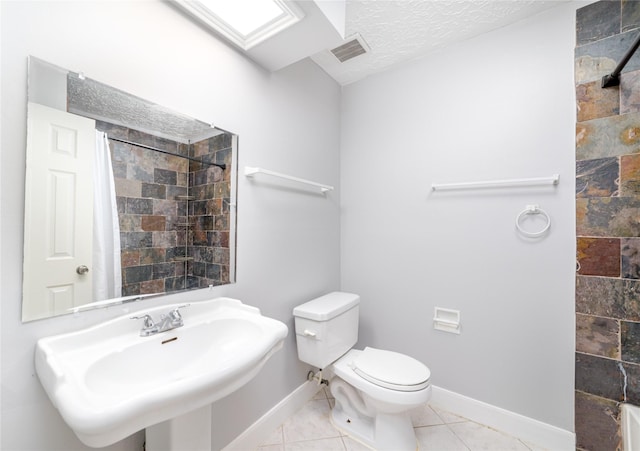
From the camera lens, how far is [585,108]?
4.38 feet

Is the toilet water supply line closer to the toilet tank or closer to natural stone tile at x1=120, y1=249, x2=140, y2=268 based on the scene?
the toilet tank

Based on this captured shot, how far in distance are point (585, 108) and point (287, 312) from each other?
1.90 metres

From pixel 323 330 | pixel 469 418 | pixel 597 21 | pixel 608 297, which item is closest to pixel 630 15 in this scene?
pixel 597 21

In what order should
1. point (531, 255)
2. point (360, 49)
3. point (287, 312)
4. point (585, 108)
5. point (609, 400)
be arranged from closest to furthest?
1. point (609, 400)
2. point (585, 108)
3. point (531, 255)
4. point (287, 312)
5. point (360, 49)

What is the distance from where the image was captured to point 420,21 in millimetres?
1561

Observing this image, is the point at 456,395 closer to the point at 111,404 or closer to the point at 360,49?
the point at 111,404

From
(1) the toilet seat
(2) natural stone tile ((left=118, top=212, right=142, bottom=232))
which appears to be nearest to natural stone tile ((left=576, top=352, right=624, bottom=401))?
(1) the toilet seat

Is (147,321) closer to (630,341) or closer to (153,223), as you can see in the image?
(153,223)

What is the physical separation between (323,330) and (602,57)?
1967 mm

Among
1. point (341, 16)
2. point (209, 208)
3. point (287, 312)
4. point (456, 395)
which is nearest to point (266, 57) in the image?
point (341, 16)

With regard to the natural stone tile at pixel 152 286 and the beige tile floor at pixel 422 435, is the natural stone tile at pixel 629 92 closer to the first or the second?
the beige tile floor at pixel 422 435

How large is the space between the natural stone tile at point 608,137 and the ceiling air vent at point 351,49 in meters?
1.27

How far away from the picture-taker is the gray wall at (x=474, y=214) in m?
1.46

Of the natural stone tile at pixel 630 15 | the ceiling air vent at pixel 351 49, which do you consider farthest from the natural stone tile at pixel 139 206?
the natural stone tile at pixel 630 15
